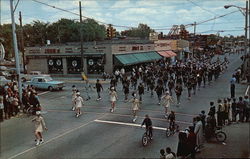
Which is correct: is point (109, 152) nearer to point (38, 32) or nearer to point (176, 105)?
point (176, 105)

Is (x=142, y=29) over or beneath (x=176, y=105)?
over

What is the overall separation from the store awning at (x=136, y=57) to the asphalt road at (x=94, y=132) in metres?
15.8

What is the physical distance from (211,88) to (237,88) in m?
2.33

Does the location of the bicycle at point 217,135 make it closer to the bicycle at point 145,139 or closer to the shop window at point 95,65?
the bicycle at point 145,139

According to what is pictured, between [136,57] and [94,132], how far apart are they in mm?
27896

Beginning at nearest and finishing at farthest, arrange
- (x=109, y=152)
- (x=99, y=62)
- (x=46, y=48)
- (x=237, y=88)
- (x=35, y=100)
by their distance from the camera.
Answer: (x=109, y=152)
(x=35, y=100)
(x=237, y=88)
(x=99, y=62)
(x=46, y=48)

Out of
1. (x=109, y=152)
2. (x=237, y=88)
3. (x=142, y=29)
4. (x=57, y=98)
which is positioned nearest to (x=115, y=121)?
(x=109, y=152)

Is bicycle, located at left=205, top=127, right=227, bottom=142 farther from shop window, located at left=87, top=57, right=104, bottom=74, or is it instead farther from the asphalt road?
shop window, located at left=87, top=57, right=104, bottom=74

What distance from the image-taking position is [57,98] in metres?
22.0

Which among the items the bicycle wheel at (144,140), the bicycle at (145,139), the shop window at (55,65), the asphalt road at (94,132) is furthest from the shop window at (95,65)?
the bicycle wheel at (144,140)

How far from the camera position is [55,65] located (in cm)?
3878

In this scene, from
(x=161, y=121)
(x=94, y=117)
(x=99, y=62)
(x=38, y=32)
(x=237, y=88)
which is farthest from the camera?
(x=38, y=32)

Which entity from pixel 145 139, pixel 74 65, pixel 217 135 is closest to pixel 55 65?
pixel 74 65

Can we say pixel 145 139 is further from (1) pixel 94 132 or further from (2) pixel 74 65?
(2) pixel 74 65
